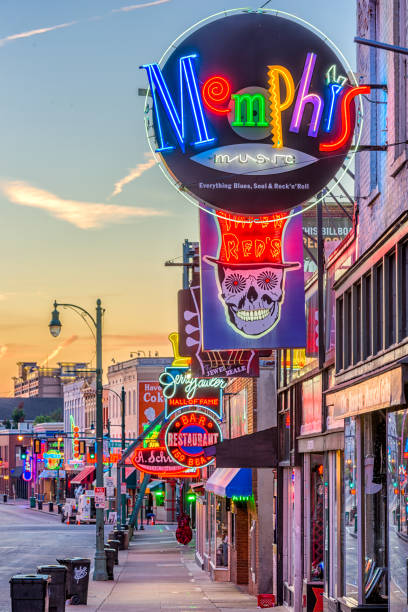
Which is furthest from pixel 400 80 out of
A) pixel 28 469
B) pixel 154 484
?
pixel 28 469

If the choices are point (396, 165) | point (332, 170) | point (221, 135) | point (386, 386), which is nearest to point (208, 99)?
point (221, 135)

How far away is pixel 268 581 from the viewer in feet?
87.7

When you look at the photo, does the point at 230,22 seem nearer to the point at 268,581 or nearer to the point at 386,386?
the point at 386,386

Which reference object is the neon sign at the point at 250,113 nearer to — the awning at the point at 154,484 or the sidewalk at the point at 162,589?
the sidewalk at the point at 162,589

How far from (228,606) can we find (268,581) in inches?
55.8

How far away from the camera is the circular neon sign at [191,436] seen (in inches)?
1356

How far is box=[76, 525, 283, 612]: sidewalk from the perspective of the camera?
2561 centimetres

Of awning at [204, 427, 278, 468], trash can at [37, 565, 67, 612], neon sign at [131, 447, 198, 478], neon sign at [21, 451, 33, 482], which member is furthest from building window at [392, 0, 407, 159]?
neon sign at [21, 451, 33, 482]

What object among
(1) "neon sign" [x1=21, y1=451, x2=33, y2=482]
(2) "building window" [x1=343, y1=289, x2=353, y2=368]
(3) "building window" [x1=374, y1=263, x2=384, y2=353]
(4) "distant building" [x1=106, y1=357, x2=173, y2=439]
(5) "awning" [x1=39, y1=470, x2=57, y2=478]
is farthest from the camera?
(1) "neon sign" [x1=21, y1=451, x2=33, y2=482]

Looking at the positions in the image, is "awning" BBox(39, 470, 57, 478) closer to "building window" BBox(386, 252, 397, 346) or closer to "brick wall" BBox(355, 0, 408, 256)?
Result: "brick wall" BBox(355, 0, 408, 256)

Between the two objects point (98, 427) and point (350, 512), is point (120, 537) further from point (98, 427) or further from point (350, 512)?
point (350, 512)

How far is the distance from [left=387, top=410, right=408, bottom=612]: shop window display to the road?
13.2 meters

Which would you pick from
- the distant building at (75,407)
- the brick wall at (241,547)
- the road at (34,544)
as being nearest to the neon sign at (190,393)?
the brick wall at (241,547)

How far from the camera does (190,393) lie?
39250 millimetres
